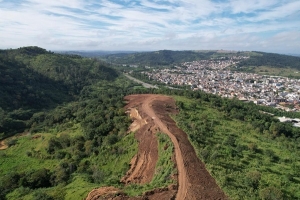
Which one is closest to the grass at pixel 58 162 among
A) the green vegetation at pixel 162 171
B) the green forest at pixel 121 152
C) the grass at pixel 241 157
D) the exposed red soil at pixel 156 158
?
the green forest at pixel 121 152

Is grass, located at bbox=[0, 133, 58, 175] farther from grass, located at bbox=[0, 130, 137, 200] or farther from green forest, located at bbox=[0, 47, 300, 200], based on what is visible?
green forest, located at bbox=[0, 47, 300, 200]

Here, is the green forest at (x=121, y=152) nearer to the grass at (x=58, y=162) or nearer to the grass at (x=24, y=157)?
the grass at (x=58, y=162)

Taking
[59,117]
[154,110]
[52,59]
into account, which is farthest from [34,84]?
[154,110]

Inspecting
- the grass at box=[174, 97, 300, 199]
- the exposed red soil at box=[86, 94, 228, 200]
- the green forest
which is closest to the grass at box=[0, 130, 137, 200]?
the green forest

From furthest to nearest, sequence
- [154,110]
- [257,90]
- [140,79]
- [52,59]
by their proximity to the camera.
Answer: [140,79] → [52,59] → [257,90] → [154,110]

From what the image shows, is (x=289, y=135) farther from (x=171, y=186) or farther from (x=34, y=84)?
(x=34, y=84)
